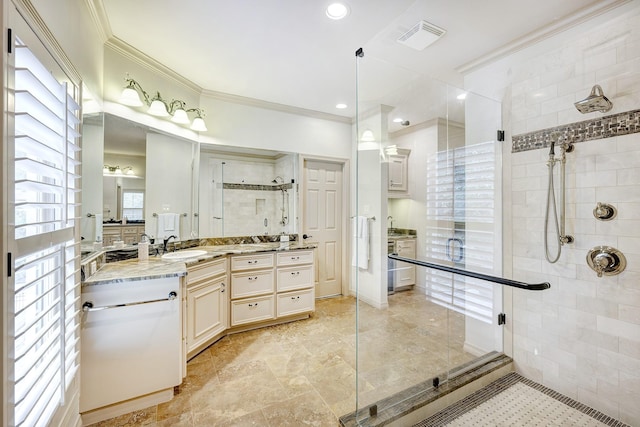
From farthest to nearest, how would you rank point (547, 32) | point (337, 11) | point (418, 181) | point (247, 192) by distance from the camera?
point (247, 192), point (418, 181), point (547, 32), point (337, 11)

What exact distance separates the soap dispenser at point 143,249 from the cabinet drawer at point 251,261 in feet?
2.42

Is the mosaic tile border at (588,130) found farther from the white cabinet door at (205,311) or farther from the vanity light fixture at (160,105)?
the vanity light fixture at (160,105)

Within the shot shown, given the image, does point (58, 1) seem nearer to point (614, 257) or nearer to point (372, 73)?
point (372, 73)

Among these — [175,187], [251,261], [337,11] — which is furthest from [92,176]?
[337,11]

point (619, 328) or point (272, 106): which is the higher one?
point (272, 106)

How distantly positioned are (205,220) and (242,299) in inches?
39.0

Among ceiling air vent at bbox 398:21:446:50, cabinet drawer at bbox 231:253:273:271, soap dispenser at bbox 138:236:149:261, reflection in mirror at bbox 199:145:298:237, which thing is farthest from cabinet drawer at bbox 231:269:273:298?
ceiling air vent at bbox 398:21:446:50

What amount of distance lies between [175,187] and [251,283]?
1252 mm

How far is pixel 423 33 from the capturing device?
2004 millimetres

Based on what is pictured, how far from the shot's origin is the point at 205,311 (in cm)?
235

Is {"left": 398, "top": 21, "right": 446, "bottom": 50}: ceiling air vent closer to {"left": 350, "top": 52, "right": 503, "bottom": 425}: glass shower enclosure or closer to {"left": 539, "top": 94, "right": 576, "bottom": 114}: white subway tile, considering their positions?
{"left": 350, "top": 52, "right": 503, "bottom": 425}: glass shower enclosure

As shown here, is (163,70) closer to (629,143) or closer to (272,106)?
(272,106)

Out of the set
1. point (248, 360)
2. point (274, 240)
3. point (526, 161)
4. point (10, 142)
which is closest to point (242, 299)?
point (248, 360)

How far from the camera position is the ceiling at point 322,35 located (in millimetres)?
1773
